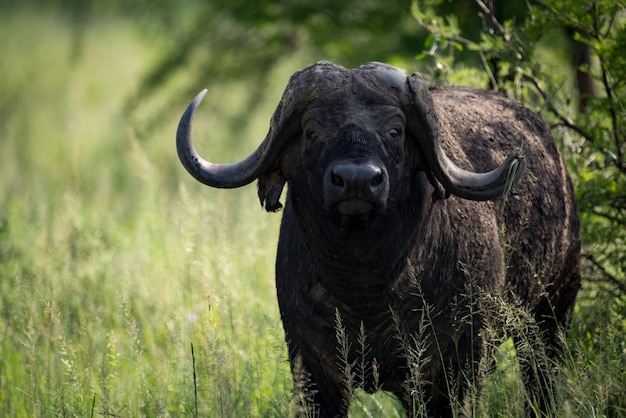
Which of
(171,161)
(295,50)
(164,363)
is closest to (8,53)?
(171,161)

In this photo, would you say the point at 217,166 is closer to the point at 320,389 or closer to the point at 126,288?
the point at 320,389

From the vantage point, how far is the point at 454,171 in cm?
475

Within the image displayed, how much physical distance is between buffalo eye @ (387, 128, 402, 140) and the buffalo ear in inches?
24.1

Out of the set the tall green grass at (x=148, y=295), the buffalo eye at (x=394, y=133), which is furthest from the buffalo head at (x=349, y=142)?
the tall green grass at (x=148, y=295)

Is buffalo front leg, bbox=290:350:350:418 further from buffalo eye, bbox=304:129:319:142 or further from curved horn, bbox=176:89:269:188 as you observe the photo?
buffalo eye, bbox=304:129:319:142

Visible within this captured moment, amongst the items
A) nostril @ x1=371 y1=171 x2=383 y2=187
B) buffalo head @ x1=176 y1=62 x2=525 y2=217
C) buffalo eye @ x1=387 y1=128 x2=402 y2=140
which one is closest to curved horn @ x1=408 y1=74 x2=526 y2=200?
buffalo head @ x1=176 y1=62 x2=525 y2=217

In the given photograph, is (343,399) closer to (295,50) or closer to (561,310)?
(561,310)

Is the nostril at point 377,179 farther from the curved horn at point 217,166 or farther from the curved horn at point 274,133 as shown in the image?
the curved horn at point 217,166

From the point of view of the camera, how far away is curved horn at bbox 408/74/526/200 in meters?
4.67

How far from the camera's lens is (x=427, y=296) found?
16.1 ft

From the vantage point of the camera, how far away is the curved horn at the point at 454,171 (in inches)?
184

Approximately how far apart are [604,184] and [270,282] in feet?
8.95

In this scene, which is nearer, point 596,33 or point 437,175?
point 437,175

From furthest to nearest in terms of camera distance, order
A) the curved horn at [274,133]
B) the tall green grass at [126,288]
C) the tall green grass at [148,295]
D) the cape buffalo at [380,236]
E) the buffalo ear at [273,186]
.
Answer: the tall green grass at [126,288], the tall green grass at [148,295], the buffalo ear at [273,186], the curved horn at [274,133], the cape buffalo at [380,236]
